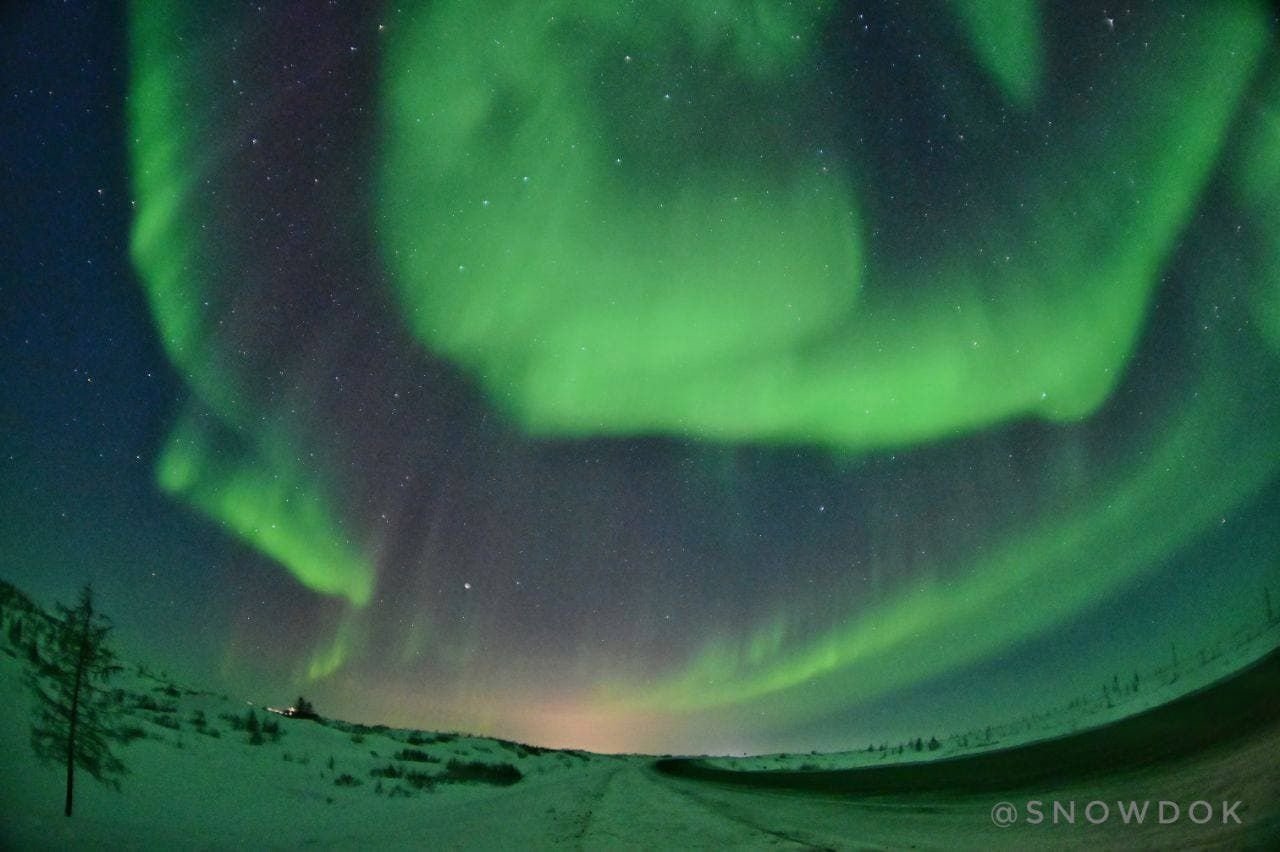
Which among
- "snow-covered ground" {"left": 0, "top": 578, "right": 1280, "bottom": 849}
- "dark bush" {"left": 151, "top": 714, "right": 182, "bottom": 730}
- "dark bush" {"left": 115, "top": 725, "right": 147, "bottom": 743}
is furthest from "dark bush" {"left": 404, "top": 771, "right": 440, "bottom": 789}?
"dark bush" {"left": 115, "top": 725, "right": 147, "bottom": 743}

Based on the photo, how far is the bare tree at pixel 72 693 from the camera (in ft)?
32.4

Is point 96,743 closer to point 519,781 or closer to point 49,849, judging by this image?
point 49,849

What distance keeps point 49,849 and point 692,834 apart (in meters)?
8.44

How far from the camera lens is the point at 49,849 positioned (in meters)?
8.11

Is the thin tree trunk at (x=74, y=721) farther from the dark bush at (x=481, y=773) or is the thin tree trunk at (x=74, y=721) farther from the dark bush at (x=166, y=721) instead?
the dark bush at (x=481, y=773)

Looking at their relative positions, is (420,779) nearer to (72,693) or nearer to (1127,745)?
(72,693)

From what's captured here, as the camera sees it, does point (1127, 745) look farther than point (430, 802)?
No

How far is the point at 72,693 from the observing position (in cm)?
1027

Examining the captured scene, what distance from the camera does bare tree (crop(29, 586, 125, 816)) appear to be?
9875mm

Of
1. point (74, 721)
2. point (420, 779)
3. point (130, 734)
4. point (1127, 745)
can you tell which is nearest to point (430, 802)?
point (420, 779)

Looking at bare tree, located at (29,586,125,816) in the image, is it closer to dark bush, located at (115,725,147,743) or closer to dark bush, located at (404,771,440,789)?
dark bush, located at (115,725,147,743)

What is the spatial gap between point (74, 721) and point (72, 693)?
0.47m

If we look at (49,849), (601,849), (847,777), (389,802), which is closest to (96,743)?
(49,849)

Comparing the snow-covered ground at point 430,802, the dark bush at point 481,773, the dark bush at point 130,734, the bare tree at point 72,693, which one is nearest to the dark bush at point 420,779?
the snow-covered ground at point 430,802
